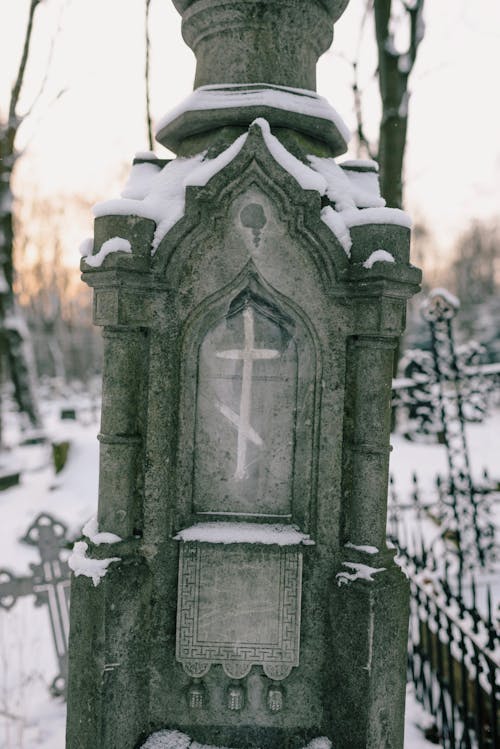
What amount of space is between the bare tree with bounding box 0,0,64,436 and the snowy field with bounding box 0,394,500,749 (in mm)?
1815

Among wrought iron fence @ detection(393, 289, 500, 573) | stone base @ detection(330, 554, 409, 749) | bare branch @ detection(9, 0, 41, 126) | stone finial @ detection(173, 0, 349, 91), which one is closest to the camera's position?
stone base @ detection(330, 554, 409, 749)

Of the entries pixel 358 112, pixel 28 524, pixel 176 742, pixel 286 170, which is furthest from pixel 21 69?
pixel 176 742

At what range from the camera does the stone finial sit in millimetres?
3070

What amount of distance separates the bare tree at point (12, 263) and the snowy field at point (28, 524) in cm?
181

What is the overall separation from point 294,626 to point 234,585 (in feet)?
1.25

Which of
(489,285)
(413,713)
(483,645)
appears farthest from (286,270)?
(489,285)

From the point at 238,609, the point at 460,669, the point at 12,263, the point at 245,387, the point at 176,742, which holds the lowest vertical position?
the point at 460,669

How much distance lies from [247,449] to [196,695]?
1304 millimetres

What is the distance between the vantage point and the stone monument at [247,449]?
2832 millimetres

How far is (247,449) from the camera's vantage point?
3004mm

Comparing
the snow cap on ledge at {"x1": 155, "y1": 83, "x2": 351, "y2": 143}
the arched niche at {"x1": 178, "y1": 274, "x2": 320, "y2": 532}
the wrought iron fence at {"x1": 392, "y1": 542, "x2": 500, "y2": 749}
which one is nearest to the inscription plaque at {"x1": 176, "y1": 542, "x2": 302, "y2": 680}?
the arched niche at {"x1": 178, "y1": 274, "x2": 320, "y2": 532}

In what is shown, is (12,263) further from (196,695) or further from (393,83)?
(196,695)

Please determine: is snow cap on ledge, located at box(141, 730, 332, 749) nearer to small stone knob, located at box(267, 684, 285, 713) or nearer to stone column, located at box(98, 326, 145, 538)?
small stone knob, located at box(267, 684, 285, 713)

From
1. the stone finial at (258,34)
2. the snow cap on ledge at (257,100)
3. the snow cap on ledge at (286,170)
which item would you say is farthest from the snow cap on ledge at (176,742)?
the stone finial at (258,34)
